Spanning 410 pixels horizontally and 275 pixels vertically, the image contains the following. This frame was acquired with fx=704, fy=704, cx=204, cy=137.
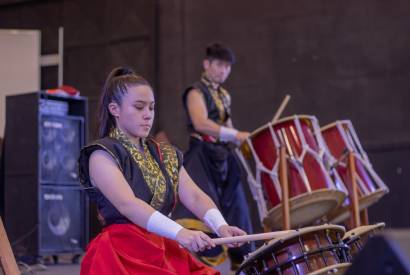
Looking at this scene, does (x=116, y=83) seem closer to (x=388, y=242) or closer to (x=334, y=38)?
(x=388, y=242)

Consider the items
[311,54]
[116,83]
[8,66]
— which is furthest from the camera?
[8,66]

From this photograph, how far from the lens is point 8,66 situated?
725 centimetres

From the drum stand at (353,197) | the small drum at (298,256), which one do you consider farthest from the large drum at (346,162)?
the small drum at (298,256)

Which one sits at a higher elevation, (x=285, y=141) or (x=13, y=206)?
(x=285, y=141)

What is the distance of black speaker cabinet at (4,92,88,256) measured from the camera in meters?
5.26

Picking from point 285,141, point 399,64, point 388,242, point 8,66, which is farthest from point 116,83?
point 8,66

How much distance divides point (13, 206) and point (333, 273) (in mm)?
3999

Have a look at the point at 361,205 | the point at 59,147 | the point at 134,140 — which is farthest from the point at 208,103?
the point at 134,140

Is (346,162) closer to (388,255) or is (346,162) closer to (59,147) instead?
(59,147)

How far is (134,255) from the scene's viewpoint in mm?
2066

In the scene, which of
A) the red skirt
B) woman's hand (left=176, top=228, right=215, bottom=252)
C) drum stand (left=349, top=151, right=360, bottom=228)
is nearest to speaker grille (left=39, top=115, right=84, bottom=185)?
drum stand (left=349, top=151, right=360, bottom=228)

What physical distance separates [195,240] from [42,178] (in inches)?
144

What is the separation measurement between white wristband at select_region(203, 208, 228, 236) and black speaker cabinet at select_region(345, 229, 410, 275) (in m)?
1.30

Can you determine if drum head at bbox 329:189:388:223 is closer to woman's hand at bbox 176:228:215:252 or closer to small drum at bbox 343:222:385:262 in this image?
small drum at bbox 343:222:385:262
